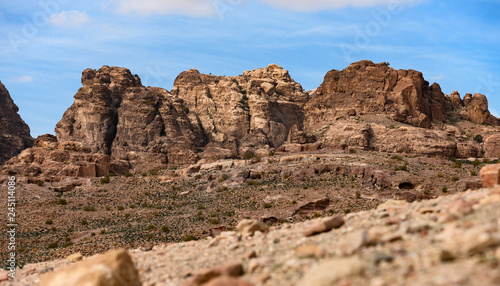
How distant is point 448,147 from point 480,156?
5398mm

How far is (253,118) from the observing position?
12356cm

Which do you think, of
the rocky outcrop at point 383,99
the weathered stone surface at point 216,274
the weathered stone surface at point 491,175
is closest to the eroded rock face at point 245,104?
the rocky outcrop at point 383,99

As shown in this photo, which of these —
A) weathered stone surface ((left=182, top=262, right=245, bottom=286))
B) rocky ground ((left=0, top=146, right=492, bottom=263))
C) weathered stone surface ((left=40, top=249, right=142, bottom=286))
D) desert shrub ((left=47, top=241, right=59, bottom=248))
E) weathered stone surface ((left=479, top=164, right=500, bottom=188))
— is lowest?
desert shrub ((left=47, top=241, right=59, bottom=248))

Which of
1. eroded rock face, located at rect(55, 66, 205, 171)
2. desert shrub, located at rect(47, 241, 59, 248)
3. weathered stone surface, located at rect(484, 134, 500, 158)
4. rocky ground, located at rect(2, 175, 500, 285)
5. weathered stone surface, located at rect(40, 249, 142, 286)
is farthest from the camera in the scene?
eroded rock face, located at rect(55, 66, 205, 171)

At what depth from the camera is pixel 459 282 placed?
8555mm

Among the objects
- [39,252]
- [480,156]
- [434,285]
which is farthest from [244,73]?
[434,285]

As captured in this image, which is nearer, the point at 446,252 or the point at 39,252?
the point at 446,252

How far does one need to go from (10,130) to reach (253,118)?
50.8 meters

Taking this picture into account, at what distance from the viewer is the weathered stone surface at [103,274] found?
11.9 metres

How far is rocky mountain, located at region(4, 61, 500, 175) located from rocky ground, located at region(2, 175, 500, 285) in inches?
2096

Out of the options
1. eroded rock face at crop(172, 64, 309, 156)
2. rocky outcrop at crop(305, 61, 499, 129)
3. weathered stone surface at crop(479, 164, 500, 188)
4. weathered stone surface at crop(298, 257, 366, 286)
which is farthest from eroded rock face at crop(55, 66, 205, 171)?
weathered stone surface at crop(298, 257, 366, 286)

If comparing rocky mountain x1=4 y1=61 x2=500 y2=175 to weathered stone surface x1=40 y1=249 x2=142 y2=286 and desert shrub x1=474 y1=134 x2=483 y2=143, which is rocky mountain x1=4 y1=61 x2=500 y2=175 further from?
weathered stone surface x1=40 y1=249 x2=142 y2=286

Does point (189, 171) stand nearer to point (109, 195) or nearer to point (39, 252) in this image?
point (109, 195)

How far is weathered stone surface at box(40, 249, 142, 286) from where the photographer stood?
39.0 feet
